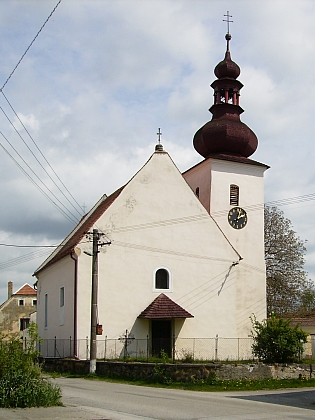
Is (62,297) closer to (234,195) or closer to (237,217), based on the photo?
(237,217)

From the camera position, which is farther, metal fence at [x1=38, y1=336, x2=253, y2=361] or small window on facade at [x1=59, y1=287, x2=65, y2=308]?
small window on facade at [x1=59, y1=287, x2=65, y2=308]

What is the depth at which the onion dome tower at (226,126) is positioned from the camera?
34406mm

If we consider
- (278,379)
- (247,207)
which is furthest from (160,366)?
(247,207)

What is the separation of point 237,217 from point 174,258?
20.8ft

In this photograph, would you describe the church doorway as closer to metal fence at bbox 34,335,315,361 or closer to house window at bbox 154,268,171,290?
metal fence at bbox 34,335,315,361

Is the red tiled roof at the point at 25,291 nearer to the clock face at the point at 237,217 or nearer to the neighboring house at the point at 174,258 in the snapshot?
the neighboring house at the point at 174,258

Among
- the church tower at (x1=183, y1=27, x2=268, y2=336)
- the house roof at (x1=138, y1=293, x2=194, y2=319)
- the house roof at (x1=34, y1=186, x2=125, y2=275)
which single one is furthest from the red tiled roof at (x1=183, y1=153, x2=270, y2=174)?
the house roof at (x1=138, y1=293, x2=194, y2=319)

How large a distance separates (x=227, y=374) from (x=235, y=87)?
799 inches

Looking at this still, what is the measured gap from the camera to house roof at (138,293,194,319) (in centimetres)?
2761

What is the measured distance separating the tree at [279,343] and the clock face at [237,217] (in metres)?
11.0

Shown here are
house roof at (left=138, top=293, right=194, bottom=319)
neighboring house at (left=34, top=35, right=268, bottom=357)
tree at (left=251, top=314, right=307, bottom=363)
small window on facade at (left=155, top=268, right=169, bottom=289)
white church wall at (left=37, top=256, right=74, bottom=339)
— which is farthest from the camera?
small window on facade at (left=155, top=268, right=169, bottom=289)

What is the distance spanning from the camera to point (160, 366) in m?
20.9

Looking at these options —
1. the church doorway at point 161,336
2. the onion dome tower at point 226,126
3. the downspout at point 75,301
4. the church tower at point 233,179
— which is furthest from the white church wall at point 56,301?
the onion dome tower at point 226,126

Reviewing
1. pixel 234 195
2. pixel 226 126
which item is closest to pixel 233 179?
pixel 234 195
